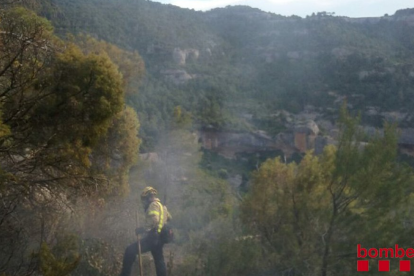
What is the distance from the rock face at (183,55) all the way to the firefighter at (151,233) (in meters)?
36.0

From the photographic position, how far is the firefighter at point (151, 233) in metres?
6.47

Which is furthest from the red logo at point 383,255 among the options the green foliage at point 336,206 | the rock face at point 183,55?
the rock face at point 183,55

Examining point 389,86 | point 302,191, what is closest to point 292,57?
point 389,86

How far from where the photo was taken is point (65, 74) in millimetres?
5133

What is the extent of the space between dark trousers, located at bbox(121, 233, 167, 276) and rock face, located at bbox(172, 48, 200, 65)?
119 feet

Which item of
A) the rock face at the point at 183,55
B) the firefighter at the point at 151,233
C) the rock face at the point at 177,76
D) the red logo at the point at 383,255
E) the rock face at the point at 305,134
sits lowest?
the rock face at the point at 305,134

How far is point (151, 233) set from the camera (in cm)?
649

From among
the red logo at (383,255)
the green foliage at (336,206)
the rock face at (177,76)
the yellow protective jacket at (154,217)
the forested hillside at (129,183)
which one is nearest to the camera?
the forested hillside at (129,183)

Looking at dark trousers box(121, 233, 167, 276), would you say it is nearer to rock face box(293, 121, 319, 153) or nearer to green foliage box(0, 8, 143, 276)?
green foliage box(0, 8, 143, 276)

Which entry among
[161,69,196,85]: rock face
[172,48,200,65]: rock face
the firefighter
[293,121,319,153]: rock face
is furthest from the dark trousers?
Answer: [172,48,200,65]: rock face

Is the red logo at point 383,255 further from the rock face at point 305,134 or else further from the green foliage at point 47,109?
the rock face at point 305,134

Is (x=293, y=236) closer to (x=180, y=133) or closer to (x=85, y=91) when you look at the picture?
(x=85, y=91)

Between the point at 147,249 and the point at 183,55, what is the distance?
38288mm

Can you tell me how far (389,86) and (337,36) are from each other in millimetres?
12173
